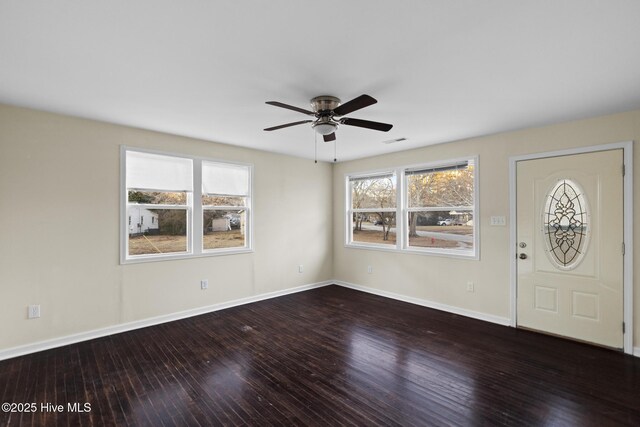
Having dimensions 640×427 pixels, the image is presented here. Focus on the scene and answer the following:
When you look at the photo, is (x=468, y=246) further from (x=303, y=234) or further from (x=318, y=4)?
(x=318, y=4)

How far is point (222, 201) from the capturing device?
4664mm

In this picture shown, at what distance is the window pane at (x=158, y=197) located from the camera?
12.6ft

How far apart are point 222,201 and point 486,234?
13.0 ft

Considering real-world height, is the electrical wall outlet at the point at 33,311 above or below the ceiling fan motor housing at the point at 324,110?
below

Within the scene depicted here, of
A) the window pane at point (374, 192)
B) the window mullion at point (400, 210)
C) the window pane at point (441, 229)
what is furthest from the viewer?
the window pane at point (374, 192)

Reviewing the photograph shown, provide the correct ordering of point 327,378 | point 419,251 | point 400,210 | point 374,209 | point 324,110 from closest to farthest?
point 327,378
point 324,110
point 419,251
point 400,210
point 374,209

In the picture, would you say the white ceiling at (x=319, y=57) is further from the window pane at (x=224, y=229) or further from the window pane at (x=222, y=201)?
the window pane at (x=224, y=229)

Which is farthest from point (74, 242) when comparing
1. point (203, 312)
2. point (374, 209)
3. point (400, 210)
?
point (400, 210)

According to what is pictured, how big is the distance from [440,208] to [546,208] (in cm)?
133

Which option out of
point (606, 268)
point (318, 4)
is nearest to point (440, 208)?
point (606, 268)

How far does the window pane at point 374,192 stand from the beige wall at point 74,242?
2475 mm

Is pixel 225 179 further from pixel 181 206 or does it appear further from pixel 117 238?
pixel 117 238

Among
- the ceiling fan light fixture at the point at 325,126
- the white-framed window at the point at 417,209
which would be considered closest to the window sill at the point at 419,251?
the white-framed window at the point at 417,209

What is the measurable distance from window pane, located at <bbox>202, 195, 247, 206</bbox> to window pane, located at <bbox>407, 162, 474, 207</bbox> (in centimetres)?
288
